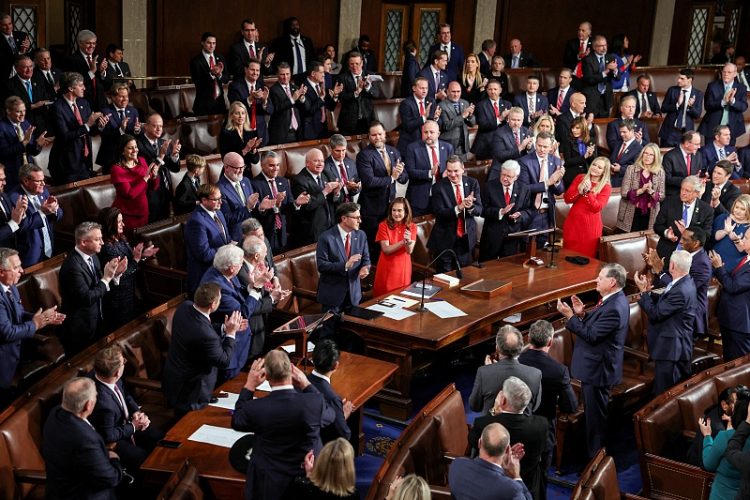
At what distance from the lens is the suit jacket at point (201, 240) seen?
7473mm

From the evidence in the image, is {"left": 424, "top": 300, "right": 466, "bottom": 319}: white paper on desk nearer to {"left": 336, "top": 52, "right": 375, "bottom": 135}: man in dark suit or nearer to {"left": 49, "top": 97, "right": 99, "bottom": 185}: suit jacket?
{"left": 49, "top": 97, "right": 99, "bottom": 185}: suit jacket

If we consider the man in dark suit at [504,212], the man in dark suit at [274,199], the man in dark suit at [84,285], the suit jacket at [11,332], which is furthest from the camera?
the man in dark suit at [504,212]

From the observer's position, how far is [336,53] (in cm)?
1470

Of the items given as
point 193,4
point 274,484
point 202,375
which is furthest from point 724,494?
point 193,4

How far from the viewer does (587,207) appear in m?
9.31

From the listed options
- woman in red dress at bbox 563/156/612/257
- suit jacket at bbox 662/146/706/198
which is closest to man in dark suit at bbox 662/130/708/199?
suit jacket at bbox 662/146/706/198

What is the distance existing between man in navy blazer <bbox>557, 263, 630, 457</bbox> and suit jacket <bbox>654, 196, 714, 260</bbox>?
250cm

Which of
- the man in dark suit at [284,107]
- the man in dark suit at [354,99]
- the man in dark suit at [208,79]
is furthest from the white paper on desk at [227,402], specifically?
the man in dark suit at [354,99]

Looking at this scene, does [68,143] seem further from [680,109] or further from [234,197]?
[680,109]

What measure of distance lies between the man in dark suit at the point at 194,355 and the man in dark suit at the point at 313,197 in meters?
2.75

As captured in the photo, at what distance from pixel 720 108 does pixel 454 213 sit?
5489 mm

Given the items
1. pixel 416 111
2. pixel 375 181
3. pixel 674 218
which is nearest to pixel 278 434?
pixel 375 181

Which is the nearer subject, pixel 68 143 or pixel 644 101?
pixel 68 143

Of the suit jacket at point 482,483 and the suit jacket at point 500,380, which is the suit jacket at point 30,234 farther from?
the suit jacket at point 482,483
